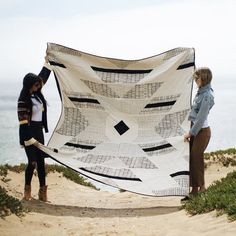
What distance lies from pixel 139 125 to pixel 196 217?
316 cm

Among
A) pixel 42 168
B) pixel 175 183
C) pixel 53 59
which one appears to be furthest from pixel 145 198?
pixel 53 59

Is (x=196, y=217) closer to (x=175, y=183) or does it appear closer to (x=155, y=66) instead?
(x=175, y=183)

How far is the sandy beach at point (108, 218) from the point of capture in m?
8.80

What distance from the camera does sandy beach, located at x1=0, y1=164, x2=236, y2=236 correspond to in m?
8.80

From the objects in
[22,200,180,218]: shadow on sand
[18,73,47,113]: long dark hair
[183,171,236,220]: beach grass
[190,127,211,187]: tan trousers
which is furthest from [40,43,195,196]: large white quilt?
[183,171,236,220]: beach grass

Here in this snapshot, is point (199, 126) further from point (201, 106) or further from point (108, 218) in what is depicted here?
point (108, 218)

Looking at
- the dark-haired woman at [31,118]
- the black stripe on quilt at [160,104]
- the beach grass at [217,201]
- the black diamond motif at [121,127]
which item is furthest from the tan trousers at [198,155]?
the dark-haired woman at [31,118]

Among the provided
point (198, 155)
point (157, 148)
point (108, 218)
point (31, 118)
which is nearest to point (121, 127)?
Result: point (157, 148)

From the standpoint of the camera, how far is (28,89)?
35.1 feet

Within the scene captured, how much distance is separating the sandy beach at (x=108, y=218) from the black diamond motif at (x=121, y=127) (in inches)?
64.4

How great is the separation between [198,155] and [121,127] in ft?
6.38

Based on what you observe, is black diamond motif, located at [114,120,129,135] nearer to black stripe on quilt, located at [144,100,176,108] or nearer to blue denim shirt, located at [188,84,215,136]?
black stripe on quilt, located at [144,100,176,108]

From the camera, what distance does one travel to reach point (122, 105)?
11977mm

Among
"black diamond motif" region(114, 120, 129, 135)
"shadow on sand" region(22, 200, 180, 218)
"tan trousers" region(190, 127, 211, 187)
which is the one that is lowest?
"shadow on sand" region(22, 200, 180, 218)
